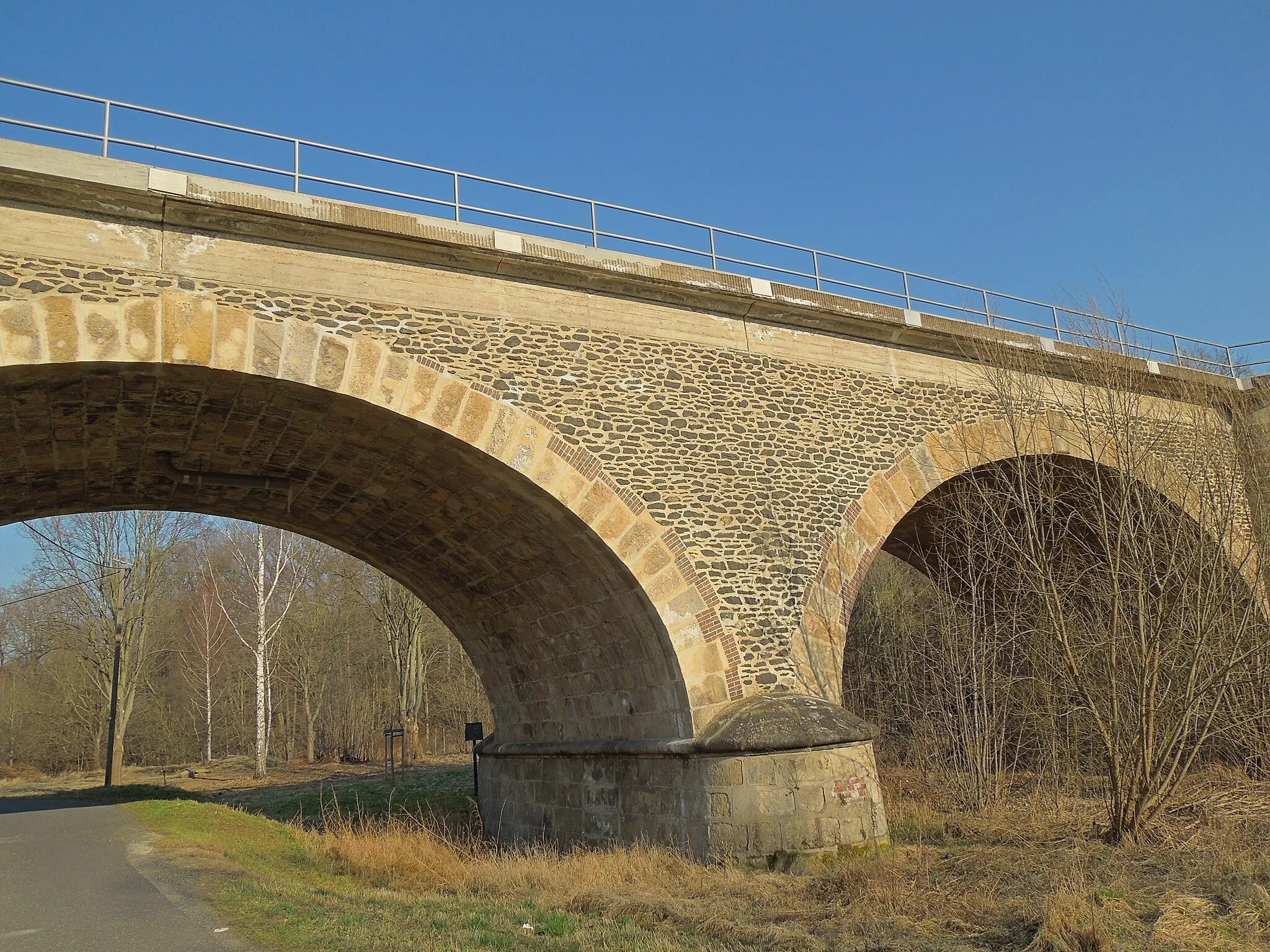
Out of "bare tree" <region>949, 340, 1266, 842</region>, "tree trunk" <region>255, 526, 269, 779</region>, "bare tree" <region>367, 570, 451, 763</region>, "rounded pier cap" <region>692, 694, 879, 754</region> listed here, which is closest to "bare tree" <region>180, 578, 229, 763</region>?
"tree trunk" <region>255, 526, 269, 779</region>

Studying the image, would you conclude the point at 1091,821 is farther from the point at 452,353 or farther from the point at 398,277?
the point at 398,277

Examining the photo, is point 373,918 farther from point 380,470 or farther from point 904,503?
point 904,503

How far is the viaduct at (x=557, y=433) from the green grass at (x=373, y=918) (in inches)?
112

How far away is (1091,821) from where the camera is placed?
10.0m

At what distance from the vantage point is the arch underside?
8.92m

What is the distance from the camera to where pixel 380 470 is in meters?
10.6

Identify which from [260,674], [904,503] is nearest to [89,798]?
[260,674]

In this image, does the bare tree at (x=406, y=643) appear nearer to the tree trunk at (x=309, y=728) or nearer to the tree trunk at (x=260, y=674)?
the tree trunk at (x=260, y=674)

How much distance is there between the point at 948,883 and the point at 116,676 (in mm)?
21643

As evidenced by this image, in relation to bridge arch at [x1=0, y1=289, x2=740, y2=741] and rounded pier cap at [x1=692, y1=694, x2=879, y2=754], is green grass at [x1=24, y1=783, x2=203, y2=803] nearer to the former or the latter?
bridge arch at [x1=0, y1=289, x2=740, y2=741]

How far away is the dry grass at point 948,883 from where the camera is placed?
250 inches

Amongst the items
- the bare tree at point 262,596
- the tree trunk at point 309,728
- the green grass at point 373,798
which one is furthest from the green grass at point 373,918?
the tree trunk at point 309,728

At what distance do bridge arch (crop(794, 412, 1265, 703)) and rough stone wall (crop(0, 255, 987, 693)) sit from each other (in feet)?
0.57

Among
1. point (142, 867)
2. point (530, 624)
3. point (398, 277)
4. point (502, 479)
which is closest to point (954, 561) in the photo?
point (530, 624)
